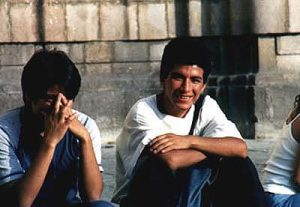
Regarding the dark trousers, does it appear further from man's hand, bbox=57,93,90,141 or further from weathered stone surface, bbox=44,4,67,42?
weathered stone surface, bbox=44,4,67,42

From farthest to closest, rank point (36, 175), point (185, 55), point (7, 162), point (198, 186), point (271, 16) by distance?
point (271, 16)
point (185, 55)
point (198, 186)
point (7, 162)
point (36, 175)

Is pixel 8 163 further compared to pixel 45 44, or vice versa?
pixel 45 44

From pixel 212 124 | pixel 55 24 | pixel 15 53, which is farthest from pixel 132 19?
pixel 212 124

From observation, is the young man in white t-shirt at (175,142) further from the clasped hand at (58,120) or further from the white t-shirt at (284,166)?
the clasped hand at (58,120)

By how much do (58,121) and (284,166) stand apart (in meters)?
1.16

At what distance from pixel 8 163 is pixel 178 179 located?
81 centimetres

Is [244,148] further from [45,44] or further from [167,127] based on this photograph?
[45,44]

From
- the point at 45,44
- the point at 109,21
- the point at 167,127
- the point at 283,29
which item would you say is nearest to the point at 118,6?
the point at 109,21

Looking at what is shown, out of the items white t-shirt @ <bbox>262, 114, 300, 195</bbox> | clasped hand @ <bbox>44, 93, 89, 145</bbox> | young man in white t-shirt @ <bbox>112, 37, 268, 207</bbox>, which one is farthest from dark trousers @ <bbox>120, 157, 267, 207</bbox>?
clasped hand @ <bbox>44, 93, 89, 145</bbox>

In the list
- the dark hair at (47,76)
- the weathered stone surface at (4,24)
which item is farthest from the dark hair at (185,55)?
the weathered stone surface at (4,24)

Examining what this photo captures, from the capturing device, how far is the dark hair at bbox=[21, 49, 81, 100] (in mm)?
4195

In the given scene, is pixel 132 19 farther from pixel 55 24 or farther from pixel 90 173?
pixel 90 173

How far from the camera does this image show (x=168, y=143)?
451 centimetres

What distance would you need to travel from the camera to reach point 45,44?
9.11 meters
